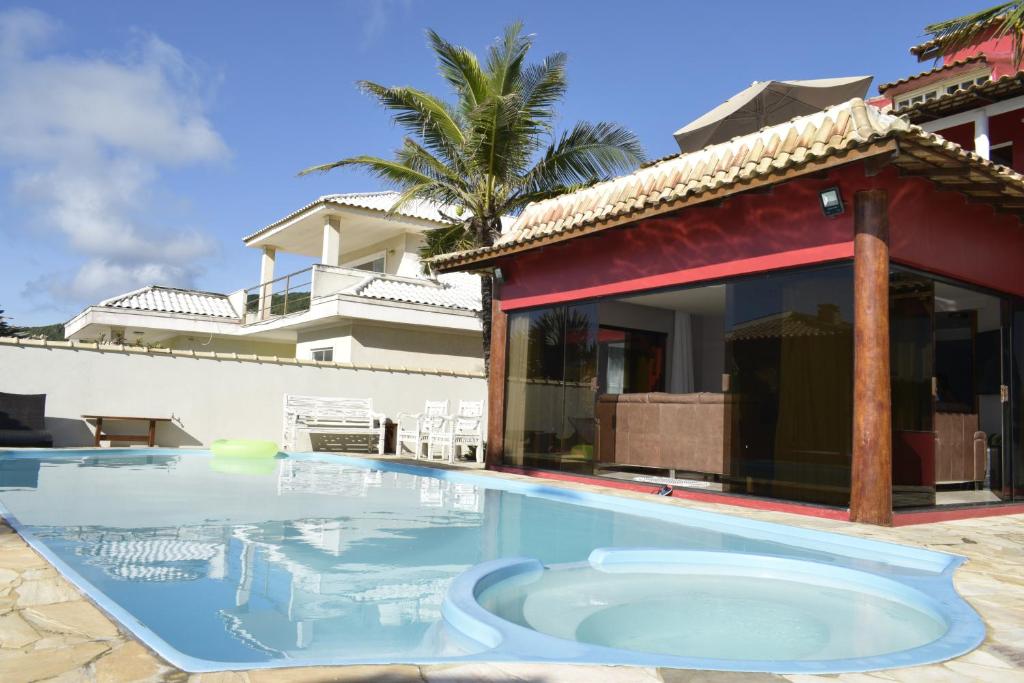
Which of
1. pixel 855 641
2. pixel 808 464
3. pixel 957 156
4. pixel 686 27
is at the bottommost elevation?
pixel 855 641

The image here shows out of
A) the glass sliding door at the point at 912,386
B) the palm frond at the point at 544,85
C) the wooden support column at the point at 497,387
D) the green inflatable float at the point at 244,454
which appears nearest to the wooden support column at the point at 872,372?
the glass sliding door at the point at 912,386

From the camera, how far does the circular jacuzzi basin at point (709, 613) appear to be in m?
3.07

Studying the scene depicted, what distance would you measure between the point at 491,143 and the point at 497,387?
4776mm

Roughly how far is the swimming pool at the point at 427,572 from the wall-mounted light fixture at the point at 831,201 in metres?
3.13

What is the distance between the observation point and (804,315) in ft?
25.3

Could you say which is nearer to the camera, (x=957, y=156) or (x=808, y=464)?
(x=957, y=156)

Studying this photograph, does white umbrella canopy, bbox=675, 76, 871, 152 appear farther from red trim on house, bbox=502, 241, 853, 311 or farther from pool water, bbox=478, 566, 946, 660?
pool water, bbox=478, 566, 946, 660

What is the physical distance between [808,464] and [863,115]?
362 cm

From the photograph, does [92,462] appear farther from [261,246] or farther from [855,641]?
[261,246]

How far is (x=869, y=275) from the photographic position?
6938mm

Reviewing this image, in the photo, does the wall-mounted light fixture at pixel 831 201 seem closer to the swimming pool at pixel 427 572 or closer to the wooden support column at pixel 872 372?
the wooden support column at pixel 872 372

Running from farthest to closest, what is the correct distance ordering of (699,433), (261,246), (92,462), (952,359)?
1. (261,246)
2. (92,462)
3. (952,359)
4. (699,433)

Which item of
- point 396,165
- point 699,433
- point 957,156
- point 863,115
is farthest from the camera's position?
point 396,165

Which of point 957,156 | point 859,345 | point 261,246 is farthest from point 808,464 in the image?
point 261,246
